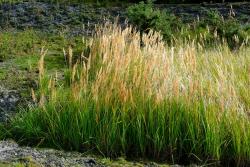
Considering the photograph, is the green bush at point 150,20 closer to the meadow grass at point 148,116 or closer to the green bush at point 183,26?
the green bush at point 183,26

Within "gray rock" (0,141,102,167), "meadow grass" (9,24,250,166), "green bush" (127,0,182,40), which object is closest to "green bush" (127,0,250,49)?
"green bush" (127,0,182,40)

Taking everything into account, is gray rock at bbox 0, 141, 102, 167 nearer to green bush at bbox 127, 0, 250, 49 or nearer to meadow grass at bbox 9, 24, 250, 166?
meadow grass at bbox 9, 24, 250, 166

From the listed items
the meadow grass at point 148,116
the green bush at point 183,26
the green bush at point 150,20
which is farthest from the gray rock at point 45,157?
the green bush at point 150,20

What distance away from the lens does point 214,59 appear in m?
8.51

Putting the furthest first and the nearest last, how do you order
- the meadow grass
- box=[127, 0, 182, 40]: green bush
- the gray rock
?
box=[127, 0, 182, 40]: green bush, the meadow grass, the gray rock

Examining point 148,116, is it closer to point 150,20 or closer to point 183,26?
point 150,20

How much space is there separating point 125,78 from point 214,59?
7.23 ft

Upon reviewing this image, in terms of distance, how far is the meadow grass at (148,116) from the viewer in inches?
251

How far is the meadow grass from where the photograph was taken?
638 centimetres

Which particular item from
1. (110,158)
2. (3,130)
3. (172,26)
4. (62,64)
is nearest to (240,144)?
(110,158)

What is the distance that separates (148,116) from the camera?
6617mm

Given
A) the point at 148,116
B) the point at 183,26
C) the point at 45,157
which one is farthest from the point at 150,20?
the point at 45,157

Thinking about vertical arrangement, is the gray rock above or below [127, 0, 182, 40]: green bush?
below

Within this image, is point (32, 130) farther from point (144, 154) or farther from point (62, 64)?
point (62, 64)
